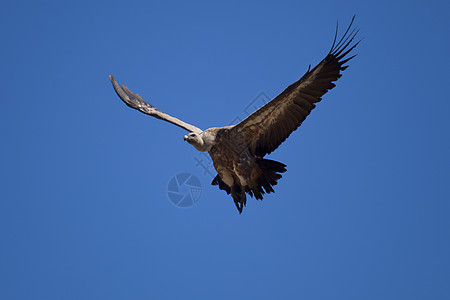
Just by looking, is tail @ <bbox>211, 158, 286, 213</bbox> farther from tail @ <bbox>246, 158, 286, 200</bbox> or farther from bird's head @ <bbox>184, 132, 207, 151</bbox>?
bird's head @ <bbox>184, 132, 207, 151</bbox>

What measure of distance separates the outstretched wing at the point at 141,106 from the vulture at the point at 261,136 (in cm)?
84

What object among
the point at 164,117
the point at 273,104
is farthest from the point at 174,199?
the point at 273,104

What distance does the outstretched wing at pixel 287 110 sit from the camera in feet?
29.9

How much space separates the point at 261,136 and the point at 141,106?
260 cm

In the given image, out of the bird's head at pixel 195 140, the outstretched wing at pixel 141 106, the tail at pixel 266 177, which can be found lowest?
→ the tail at pixel 266 177

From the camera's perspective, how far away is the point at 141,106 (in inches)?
435

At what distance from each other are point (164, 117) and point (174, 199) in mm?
2865

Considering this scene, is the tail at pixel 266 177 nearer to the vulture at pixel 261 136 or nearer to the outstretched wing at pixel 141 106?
the vulture at pixel 261 136

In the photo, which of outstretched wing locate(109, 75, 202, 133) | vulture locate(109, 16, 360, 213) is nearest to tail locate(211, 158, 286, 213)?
vulture locate(109, 16, 360, 213)

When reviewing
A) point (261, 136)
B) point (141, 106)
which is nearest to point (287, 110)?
point (261, 136)

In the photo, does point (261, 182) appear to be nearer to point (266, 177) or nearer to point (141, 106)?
point (266, 177)

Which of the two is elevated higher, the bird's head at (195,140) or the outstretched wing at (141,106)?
the outstretched wing at (141,106)

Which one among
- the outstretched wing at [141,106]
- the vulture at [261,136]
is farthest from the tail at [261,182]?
the outstretched wing at [141,106]

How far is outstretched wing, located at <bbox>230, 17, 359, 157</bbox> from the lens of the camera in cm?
912
